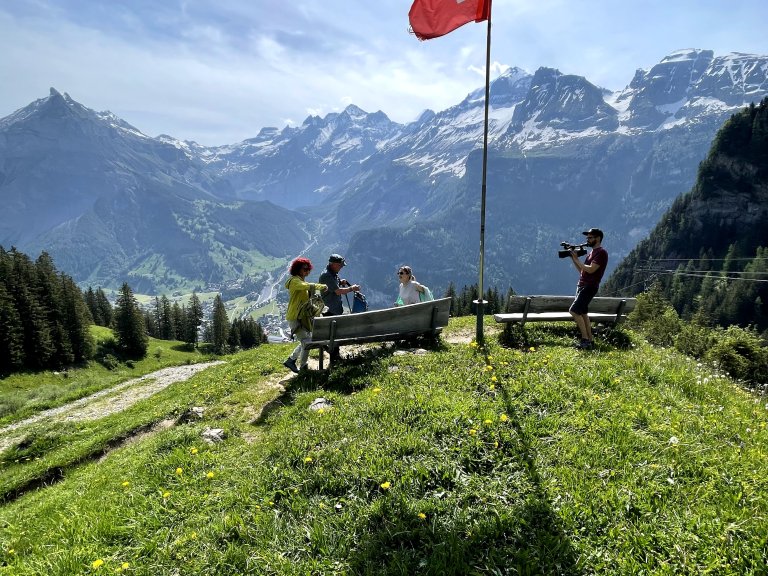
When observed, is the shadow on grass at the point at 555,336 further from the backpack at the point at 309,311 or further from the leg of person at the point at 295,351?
the leg of person at the point at 295,351

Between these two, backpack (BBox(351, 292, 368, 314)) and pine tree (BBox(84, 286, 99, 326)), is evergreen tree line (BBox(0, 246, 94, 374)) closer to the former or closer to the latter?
pine tree (BBox(84, 286, 99, 326))

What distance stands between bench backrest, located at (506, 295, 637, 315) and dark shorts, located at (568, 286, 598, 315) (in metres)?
1.83

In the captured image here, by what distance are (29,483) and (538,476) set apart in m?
12.0

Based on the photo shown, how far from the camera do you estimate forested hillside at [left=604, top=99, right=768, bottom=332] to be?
130750 millimetres

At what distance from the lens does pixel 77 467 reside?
10438mm

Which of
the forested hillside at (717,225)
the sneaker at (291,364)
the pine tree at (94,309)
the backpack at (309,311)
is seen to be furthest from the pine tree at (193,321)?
the forested hillside at (717,225)

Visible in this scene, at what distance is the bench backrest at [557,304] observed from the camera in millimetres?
13859

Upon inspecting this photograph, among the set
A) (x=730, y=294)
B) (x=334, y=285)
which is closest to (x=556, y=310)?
(x=334, y=285)

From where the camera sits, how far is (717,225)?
150 meters

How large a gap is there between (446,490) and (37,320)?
75.3m

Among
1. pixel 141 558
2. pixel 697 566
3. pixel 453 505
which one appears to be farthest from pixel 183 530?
pixel 697 566

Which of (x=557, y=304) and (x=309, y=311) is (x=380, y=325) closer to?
(x=309, y=311)

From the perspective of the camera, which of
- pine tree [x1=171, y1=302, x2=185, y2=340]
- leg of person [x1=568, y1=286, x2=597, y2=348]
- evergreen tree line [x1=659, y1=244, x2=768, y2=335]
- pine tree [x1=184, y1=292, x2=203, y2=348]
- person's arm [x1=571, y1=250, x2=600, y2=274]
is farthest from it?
pine tree [x1=171, y1=302, x2=185, y2=340]

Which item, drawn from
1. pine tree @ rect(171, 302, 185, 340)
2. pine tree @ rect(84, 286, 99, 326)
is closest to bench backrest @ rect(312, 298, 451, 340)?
pine tree @ rect(84, 286, 99, 326)
